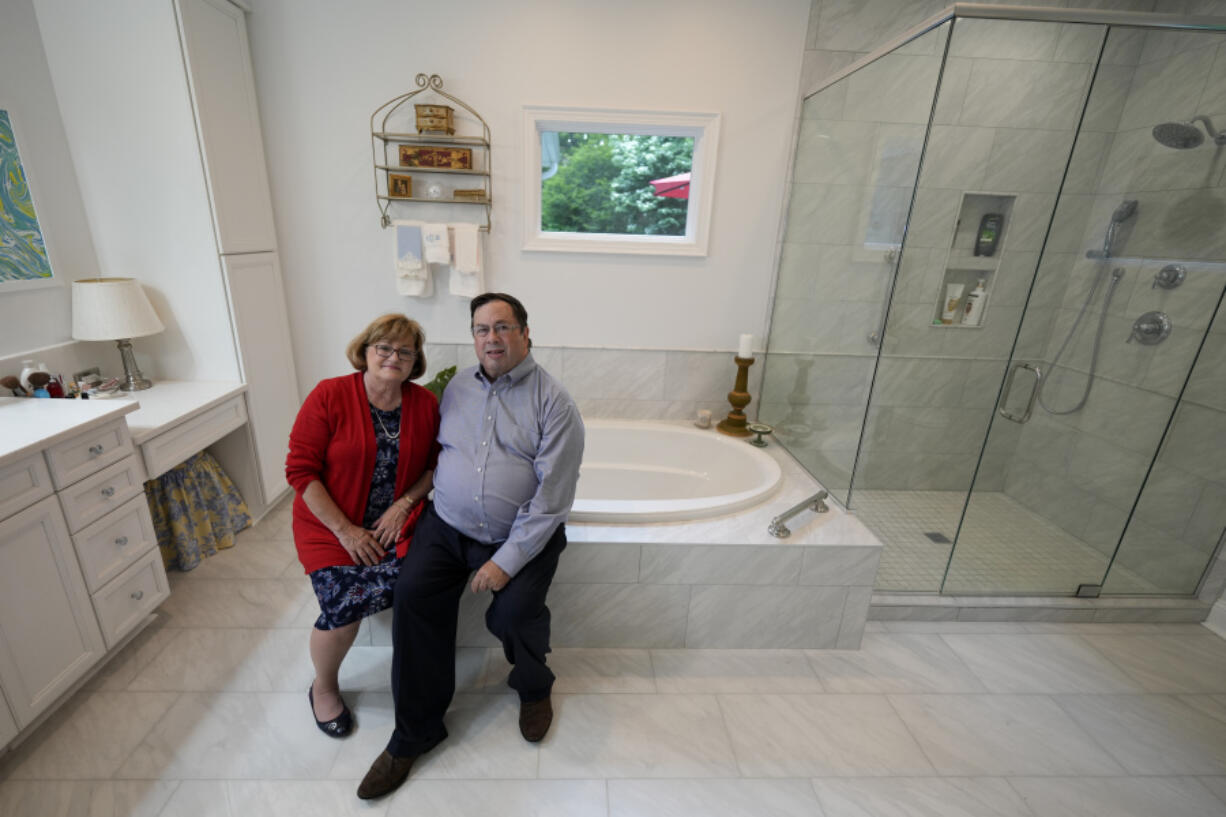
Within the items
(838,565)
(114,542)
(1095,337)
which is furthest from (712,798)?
(1095,337)

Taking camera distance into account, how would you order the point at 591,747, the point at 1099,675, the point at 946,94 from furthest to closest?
the point at 1099,675
the point at 946,94
the point at 591,747

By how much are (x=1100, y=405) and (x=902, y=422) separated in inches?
37.2

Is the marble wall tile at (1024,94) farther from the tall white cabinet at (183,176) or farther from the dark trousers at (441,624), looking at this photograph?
the tall white cabinet at (183,176)

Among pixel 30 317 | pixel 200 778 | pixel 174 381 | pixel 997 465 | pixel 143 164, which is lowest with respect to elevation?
pixel 200 778

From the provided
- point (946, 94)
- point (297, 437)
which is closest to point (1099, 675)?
point (946, 94)

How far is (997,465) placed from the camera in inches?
96.2

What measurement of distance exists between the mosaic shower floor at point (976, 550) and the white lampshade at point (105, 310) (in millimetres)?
2922

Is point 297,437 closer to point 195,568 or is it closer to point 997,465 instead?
point 195,568

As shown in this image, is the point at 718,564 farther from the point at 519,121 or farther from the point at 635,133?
the point at 519,121

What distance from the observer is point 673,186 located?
301 cm

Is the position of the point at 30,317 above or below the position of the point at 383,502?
above

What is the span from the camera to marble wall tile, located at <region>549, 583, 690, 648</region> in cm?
183

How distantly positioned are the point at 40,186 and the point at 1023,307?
387 cm

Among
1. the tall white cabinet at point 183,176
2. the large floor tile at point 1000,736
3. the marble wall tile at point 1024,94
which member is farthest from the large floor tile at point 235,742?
the marble wall tile at point 1024,94
